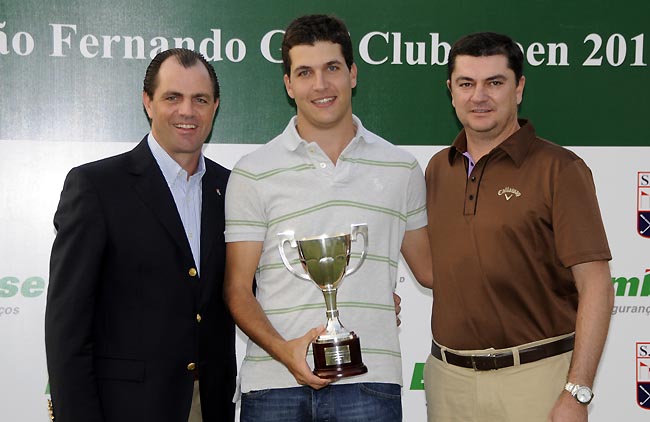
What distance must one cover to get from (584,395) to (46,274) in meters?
2.25

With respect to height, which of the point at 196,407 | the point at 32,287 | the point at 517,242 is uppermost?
the point at 517,242

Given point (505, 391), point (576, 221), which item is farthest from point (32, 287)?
point (576, 221)

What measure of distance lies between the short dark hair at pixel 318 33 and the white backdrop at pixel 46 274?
104cm

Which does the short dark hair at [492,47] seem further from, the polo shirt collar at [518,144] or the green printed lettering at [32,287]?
the green printed lettering at [32,287]

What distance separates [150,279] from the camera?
2172mm

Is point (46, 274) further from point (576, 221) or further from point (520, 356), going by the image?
point (576, 221)

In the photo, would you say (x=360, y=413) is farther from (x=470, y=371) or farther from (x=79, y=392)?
(x=79, y=392)

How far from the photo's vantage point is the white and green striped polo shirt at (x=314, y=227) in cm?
224

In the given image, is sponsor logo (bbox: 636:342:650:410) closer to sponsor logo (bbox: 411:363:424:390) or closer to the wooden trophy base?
sponsor logo (bbox: 411:363:424:390)

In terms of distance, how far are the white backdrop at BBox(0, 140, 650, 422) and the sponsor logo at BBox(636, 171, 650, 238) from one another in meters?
0.02

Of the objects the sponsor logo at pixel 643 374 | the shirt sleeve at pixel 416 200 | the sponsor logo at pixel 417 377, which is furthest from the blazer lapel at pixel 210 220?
the sponsor logo at pixel 643 374

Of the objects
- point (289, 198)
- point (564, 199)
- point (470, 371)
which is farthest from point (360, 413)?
point (564, 199)

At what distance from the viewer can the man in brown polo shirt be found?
2227 millimetres

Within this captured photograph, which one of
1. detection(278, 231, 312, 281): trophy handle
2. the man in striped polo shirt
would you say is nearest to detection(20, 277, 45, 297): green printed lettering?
the man in striped polo shirt
